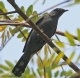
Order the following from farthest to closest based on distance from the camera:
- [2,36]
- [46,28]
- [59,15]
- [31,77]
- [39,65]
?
[59,15]
[46,28]
[2,36]
[39,65]
[31,77]

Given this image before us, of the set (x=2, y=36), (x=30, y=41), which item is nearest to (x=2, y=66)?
(x=2, y=36)

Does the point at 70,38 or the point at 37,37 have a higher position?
Answer: the point at 70,38

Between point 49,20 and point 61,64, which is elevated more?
point 61,64

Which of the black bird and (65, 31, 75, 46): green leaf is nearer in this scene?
(65, 31, 75, 46): green leaf

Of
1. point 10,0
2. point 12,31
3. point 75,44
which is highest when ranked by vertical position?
point 10,0

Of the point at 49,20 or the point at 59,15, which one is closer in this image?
the point at 49,20

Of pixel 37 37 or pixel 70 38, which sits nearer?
pixel 70 38

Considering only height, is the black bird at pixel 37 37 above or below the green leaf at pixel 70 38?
below

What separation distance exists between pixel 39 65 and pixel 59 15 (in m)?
3.26

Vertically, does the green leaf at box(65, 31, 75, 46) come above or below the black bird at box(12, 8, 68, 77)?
above

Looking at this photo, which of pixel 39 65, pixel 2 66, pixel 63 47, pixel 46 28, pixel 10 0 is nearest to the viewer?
pixel 63 47

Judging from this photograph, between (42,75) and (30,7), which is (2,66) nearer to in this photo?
(42,75)

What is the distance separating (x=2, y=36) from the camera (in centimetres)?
253

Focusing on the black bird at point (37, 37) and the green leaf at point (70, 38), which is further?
the black bird at point (37, 37)
